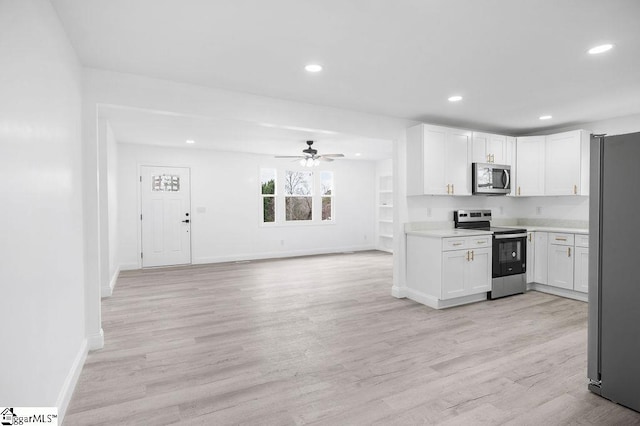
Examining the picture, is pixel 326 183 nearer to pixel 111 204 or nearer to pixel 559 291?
pixel 111 204

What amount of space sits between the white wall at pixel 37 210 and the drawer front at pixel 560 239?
5.70 metres

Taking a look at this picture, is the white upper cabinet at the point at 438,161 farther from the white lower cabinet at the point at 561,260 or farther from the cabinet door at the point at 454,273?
the white lower cabinet at the point at 561,260

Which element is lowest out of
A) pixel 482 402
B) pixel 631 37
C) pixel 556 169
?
pixel 482 402

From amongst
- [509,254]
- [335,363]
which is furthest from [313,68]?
[509,254]

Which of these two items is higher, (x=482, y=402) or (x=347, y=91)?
(x=347, y=91)

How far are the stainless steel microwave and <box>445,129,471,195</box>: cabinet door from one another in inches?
3.7

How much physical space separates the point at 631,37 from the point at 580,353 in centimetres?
255

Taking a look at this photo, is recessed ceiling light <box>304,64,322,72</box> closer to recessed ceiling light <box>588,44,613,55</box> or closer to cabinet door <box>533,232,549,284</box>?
recessed ceiling light <box>588,44,613,55</box>

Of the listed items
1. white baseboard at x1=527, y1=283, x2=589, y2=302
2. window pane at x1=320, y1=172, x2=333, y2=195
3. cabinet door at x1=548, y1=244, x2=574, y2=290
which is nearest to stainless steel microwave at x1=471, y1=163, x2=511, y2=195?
cabinet door at x1=548, y1=244, x2=574, y2=290

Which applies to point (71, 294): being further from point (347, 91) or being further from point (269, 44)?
point (347, 91)

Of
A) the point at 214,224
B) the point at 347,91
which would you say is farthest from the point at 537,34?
the point at 214,224

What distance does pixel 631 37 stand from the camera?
2.43 metres

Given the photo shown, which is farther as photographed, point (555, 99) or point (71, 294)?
point (555, 99)

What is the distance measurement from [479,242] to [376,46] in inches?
120
